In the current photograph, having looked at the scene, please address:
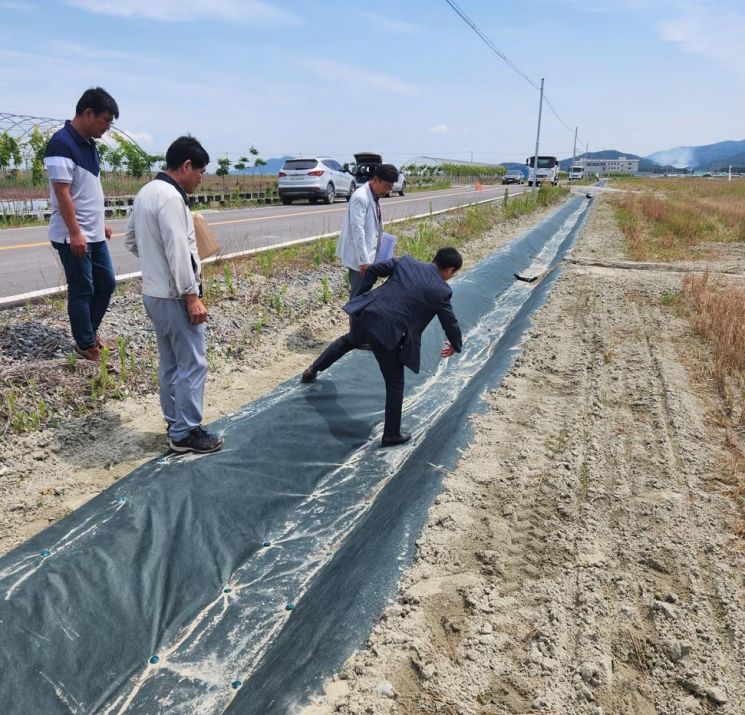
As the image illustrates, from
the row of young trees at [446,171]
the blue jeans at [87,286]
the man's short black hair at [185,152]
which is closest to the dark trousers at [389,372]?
the man's short black hair at [185,152]

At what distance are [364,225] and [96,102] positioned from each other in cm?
212

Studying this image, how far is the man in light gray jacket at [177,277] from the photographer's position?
107 inches

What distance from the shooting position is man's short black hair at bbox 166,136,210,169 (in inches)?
109

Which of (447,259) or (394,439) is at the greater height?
(447,259)

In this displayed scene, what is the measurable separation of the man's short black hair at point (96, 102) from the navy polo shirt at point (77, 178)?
0.20m

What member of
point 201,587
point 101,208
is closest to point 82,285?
point 101,208

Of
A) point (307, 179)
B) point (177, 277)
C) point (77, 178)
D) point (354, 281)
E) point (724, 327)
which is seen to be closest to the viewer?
point (177, 277)

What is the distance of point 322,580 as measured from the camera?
268 cm

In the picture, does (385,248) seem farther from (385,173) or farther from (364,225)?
(385,173)

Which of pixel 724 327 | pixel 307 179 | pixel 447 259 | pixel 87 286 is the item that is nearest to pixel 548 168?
pixel 307 179

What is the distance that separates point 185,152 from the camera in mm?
2773

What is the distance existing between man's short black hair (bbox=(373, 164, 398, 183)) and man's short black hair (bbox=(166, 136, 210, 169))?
1.82m

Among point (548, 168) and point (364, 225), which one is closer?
point (364, 225)

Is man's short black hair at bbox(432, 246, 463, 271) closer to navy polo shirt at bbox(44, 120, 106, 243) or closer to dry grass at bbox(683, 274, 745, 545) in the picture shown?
dry grass at bbox(683, 274, 745, 545)
